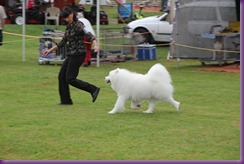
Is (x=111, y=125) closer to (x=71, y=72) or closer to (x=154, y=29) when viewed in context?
(x=71, y=72)

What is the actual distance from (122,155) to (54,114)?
359 cm

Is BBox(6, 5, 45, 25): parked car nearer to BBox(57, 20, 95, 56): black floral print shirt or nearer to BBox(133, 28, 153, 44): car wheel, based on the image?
BBox(133, 28, 153, 44): car wheel

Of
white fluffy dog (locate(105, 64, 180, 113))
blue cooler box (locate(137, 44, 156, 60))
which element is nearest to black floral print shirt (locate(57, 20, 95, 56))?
white fluffy dog (locate(105, 64, 180, 113))

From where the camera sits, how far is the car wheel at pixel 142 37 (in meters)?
26.0

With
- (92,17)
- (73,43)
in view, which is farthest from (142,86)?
(92,17)

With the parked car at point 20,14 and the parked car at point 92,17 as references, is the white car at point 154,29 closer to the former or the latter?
the parked car at point 92,17

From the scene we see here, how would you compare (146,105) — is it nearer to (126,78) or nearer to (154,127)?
(126,78)

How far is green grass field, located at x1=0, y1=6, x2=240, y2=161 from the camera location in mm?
8312

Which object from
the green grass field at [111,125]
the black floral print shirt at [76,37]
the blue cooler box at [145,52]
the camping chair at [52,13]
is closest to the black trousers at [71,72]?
the black floral print shirt at [76,37]

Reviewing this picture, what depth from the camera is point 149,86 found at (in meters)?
11.1

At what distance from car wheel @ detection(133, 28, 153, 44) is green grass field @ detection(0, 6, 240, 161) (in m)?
8.50

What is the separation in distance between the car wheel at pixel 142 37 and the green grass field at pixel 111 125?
850 centimetres

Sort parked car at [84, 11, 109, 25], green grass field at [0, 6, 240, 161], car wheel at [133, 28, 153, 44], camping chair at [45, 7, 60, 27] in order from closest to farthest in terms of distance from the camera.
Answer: green grass field at [0, 6, 240, 161]
car wheel at [133, 28, 153, 44]
camping chair at [45, 7, 60, 27]
parked car at [84, 11, 109, 25]

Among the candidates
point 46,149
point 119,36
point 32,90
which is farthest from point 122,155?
point 119,36
